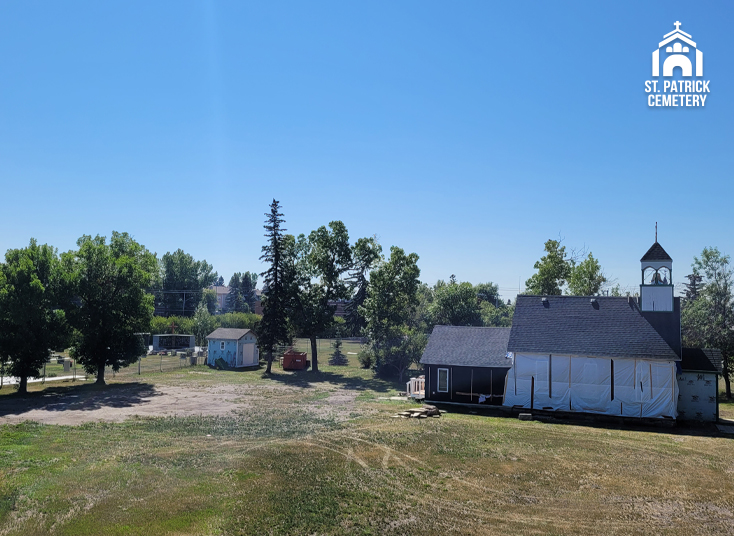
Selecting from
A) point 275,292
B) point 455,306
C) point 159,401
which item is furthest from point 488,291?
point 159,401

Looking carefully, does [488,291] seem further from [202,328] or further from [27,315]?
[27,315]

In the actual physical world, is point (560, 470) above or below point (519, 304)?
below

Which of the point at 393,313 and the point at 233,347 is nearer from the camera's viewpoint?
the point at 393,313

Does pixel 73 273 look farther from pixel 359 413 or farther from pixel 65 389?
pixel 359 413

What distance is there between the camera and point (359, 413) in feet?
88.2

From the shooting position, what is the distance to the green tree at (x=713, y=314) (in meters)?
37.6

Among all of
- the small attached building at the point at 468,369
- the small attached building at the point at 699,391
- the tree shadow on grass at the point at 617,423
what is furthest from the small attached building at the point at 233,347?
the small attached building at the point at 699,391

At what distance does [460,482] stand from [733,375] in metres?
32.7

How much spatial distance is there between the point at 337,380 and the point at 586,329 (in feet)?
69.6

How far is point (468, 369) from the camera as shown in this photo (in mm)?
30484

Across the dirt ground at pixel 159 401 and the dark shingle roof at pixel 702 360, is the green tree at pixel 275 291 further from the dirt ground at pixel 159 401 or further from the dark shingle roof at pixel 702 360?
the dark shingle roof at pixel 702 360

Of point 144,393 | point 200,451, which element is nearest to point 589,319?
point 200,451

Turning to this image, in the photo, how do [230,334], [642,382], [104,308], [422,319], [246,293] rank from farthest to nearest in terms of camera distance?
[246,293] < [422,319] < [230,334] < [104,308] < [642,382]

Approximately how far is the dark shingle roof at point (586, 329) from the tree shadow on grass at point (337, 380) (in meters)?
12.1
